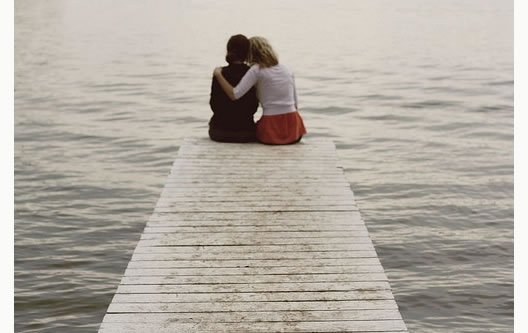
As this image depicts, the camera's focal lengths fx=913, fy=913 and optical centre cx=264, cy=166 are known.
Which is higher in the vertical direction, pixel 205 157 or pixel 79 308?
pixel 205 157

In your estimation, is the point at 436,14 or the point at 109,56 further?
the point at 436,14

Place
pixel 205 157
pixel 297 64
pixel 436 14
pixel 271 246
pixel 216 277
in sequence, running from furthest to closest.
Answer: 1. pixel 436 14
2. pixel 297 64
3. pixel 205 157
4. pixel 271 246
5. pixel 216 277

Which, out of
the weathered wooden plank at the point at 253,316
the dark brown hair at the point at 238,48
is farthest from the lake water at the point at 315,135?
the weathered wooden plank at the point at 253,316

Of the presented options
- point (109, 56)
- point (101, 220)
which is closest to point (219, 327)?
point (101, 220)

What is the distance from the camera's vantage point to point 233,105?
1030cm

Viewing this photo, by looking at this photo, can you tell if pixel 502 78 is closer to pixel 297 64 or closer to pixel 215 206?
pixel 297 64

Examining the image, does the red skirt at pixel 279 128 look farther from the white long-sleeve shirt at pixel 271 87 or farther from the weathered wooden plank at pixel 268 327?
the weathered wooden plank at pixel 268 327

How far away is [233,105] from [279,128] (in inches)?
23.3

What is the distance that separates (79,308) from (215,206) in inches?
79.9

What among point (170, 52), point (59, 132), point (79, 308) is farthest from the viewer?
point (170, 52)

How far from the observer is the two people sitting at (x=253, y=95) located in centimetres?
1020

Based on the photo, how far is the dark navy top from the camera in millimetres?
10266

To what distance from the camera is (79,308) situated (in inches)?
361

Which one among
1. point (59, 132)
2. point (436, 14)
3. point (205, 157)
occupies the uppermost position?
point (205, 157)
